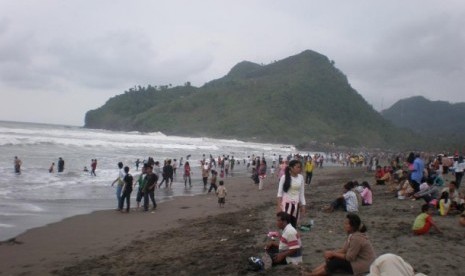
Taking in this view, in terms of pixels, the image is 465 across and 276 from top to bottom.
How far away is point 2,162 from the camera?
26.4m

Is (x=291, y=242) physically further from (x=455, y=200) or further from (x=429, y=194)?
(x=429, y=194)

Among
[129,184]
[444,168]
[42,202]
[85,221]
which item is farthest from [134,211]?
[444,168]

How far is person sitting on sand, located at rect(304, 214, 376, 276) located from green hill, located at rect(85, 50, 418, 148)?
11666 centimetres

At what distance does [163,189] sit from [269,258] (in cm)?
1506

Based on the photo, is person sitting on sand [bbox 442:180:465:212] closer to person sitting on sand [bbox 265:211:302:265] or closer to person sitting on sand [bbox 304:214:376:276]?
person sitting on sand [bbox 304:214:376:276]

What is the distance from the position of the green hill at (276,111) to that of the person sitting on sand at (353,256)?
11666 centimetres

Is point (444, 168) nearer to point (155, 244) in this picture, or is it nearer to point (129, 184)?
point (129, 184)

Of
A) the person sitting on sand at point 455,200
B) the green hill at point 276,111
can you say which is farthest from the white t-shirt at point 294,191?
the green hill at point 276,111

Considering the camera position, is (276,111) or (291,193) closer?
(291,193)

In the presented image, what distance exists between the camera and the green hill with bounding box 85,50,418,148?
134625 mm

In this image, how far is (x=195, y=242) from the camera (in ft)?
31.8

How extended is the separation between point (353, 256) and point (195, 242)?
14.8 feet

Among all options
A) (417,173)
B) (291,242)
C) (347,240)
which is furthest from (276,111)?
(347,240)

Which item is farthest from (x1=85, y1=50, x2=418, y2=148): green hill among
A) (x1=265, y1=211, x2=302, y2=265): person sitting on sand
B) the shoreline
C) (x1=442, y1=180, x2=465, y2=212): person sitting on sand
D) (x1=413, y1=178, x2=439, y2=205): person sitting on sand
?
(x1=265, y1=211, x2=302, y2=265): person sitting on sand
